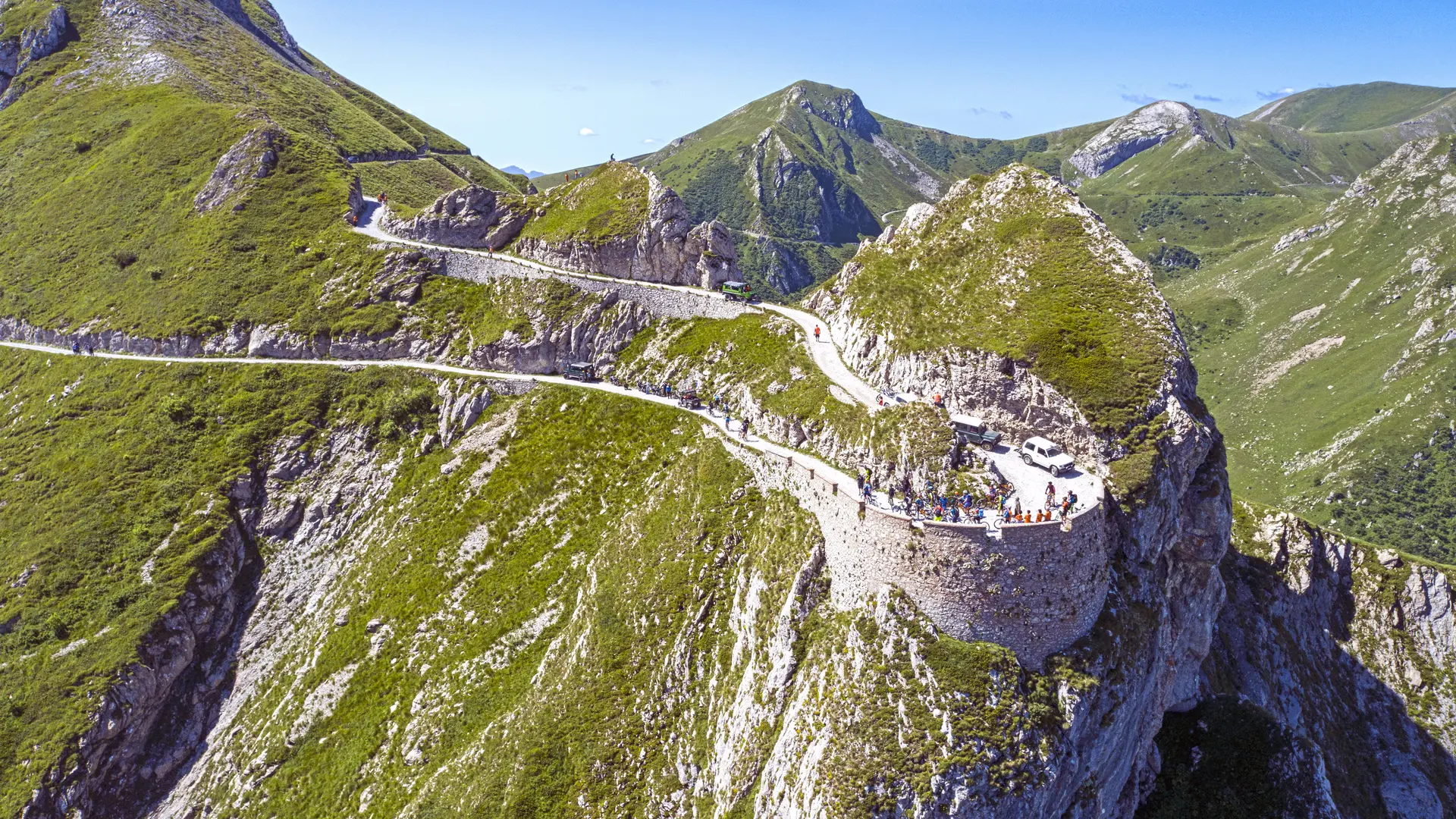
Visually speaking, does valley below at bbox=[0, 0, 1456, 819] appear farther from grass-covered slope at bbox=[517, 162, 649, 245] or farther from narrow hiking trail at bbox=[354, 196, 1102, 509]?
grass-covered slope at bbox=[517, 162, 649, 245]

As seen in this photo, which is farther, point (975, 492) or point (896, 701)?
point (975, 492)

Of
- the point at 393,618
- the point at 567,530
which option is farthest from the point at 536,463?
the point at 393,618

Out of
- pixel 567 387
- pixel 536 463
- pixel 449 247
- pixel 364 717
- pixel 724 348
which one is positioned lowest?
pixel 364 717

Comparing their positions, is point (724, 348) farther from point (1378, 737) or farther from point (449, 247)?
point (1378, 737)

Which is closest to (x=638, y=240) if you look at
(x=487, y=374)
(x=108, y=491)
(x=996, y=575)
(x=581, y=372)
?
(x=581, y=372)

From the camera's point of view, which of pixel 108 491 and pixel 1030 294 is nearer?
pixel 1030 294

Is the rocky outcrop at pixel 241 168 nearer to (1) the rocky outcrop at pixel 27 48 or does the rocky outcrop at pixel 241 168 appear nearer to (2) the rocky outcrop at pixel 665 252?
(2) the rocky outcrop at pixel 665 252

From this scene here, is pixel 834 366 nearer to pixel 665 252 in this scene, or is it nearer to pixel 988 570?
pixel 988 570
